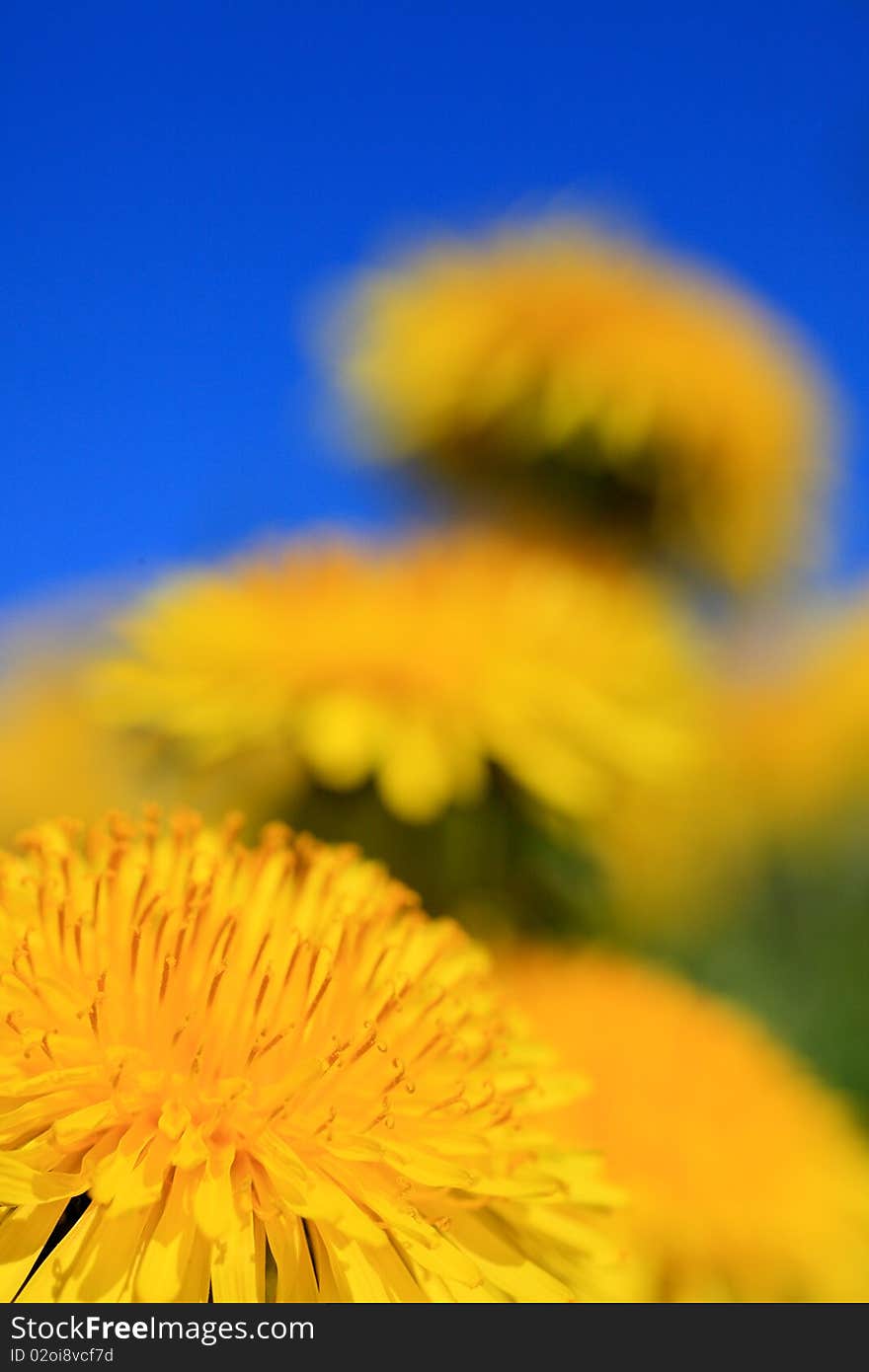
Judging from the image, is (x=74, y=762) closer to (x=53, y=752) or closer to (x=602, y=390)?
(x=53, y=752)

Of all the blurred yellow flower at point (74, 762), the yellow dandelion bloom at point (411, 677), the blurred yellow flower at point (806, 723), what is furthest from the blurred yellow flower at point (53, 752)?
the blurred yellow flower at point (806, 723)

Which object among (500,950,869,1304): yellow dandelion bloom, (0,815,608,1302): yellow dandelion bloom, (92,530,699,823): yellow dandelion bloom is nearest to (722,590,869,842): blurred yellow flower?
(92,530,699,823): yellow dandelion bloom

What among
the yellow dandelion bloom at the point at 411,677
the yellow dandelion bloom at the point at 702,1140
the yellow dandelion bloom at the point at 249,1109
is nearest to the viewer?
the yellow dandelion bloom at the point at 249,1109

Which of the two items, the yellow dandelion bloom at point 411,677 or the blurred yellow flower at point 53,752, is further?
the blurred yellow flower at point 53,752

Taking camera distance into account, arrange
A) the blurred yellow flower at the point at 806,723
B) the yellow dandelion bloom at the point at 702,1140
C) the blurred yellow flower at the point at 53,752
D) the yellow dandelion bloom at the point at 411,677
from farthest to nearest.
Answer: the blurred yellow flower at the point at 806,723
the blurred yellow flower at the point at 53,752
the yellow dandelion bloom at the point at 411,677
the yellow dandelion bloom at the point at 702,1140

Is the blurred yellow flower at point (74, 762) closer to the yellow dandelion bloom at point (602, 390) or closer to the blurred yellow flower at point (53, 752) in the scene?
the blurred yellow flower at point (53, 752)

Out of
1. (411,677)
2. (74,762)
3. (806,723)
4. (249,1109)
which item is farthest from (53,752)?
(249,1109)

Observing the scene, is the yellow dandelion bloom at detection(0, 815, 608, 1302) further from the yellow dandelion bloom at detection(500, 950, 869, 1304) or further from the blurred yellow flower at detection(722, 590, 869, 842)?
the blurred yellow flower at detection(722, 590, 869, 842)
